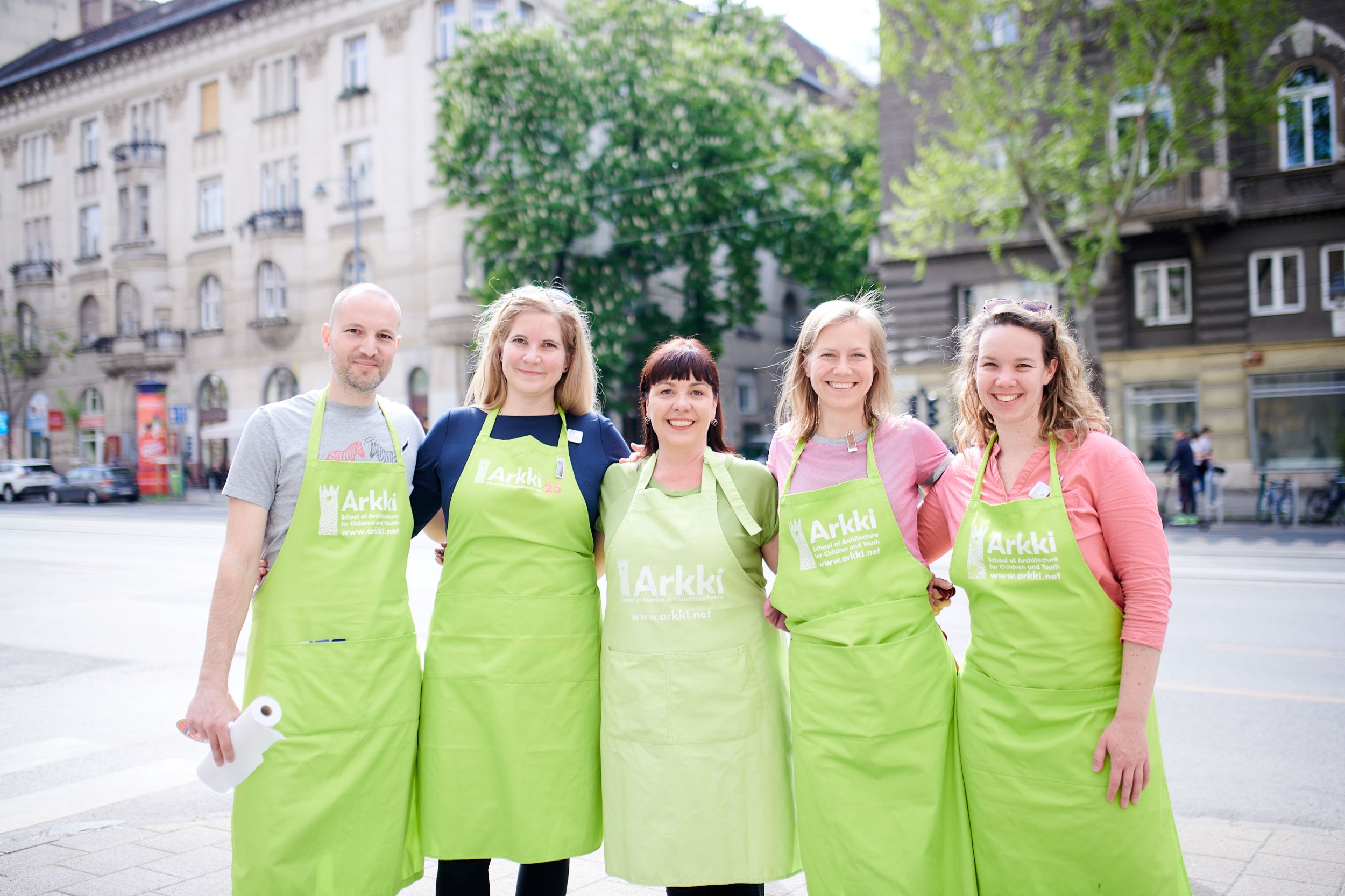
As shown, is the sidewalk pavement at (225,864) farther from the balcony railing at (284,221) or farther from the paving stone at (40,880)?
the balcony railing at (284,221)

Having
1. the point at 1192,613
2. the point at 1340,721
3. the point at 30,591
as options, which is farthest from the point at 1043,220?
the point at 30,591

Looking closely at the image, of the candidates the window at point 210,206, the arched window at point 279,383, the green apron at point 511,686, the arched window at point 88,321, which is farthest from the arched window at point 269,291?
the green apron at point 511,686

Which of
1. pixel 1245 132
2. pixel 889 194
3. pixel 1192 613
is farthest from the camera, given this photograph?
pixel 889 194

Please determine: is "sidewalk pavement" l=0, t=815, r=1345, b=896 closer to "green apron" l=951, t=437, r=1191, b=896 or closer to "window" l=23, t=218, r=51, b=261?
"green apron" l=951, t=437, r=1191, b=896

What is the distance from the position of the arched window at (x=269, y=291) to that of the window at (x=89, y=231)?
11.5 m

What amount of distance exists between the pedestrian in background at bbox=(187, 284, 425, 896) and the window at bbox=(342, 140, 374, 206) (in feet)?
103

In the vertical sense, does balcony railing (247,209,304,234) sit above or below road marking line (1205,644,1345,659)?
above

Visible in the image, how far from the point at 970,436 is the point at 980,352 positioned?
305mm

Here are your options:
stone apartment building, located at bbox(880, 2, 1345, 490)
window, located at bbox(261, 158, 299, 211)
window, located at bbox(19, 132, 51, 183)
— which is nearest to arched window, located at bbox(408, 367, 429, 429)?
window, located at bbox(261, 158, 299, 211)

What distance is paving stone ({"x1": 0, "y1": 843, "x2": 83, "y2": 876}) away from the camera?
4004 mm

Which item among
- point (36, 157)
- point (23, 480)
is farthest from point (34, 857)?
point (36, 157)

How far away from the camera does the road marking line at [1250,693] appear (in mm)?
6238

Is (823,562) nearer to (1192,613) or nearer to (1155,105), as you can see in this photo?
(1192,613)

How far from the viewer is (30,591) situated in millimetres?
12211
